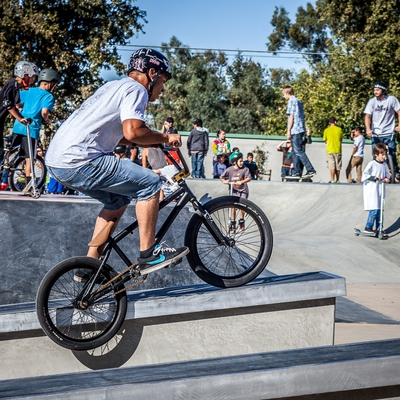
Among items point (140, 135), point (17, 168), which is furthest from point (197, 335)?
point (17, 168)

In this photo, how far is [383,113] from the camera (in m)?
12.7

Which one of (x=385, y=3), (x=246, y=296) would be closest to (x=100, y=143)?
(x=246, y=296)

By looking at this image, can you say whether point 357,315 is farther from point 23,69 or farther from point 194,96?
point 194,96

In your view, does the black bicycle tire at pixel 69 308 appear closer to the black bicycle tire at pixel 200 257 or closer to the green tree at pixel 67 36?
the black bicycle tire at pixel 200 257

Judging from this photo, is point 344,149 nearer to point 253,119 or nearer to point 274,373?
point 253,119

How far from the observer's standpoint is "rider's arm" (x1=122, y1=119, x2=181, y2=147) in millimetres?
4227

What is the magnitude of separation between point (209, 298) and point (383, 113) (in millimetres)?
9013

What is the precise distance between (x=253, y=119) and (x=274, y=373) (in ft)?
152

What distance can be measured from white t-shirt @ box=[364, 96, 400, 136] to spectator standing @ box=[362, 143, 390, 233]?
1.42 ft

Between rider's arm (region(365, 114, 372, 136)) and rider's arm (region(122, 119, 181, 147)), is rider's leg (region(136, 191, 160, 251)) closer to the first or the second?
rider's arm (region(122, 119, 181, 147))

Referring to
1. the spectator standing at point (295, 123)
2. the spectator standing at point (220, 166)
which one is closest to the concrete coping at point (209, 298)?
the spectator standing at point (295, 123)

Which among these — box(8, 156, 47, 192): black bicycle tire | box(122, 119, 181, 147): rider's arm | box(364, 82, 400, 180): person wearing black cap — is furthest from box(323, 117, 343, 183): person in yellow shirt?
box(122, 119, 181, 147): rider's arm

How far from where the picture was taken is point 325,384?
3158mm

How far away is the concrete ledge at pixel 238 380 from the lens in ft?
9.55
